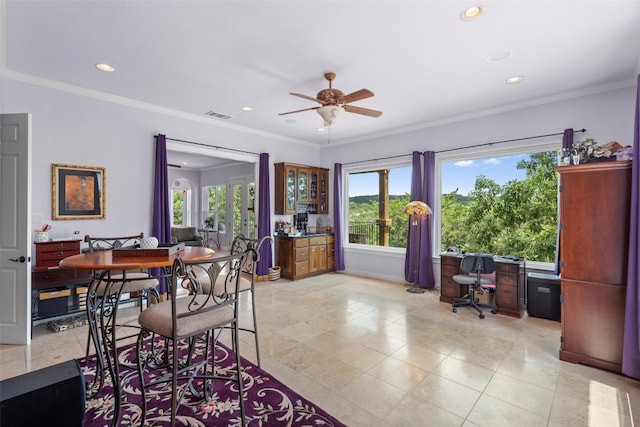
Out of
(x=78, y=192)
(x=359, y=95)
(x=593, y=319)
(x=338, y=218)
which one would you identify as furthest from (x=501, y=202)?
(x=78, y=192)

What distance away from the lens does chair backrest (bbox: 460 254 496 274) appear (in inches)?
155

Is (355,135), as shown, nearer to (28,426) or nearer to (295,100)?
(295,100)

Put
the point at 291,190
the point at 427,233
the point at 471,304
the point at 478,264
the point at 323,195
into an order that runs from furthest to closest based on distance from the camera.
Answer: the point at 323,195 < the point at 291,190 < the point at 427,233 < the point at 471,304 < the point at 478,264

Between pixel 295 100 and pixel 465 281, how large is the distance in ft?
11.1

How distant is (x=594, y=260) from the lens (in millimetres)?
2727

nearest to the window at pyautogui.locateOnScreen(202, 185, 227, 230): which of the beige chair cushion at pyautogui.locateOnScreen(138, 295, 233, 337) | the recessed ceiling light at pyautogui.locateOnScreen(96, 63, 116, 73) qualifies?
the recessed ceiling light at pyautogui.locateOnScreen(96, 63, 116, 73)

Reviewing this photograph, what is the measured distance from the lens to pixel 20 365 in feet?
8.69

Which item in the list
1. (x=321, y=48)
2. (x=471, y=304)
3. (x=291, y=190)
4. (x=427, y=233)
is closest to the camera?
(x=321, y=48)

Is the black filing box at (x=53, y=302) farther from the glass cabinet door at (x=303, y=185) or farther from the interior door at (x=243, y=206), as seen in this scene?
the interior door at (x=243, y=206)

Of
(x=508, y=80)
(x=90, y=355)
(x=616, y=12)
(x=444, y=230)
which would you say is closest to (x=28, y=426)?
(x=90, y=355)

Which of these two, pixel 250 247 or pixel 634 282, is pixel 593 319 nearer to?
pixel 634 282

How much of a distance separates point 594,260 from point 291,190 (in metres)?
4.76

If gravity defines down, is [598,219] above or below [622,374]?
above

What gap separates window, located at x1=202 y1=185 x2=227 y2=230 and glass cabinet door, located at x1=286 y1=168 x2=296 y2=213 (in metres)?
4.07
